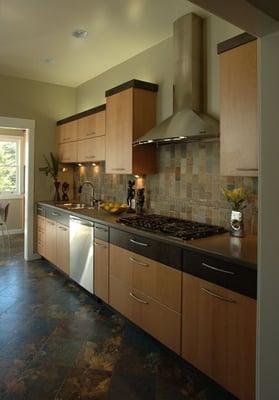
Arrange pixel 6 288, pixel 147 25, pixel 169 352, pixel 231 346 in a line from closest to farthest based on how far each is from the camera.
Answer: pixel 231 346 → pixel 169 352 → pixel 147 25 → pixel 6 288

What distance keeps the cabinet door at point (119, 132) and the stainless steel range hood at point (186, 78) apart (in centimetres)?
43

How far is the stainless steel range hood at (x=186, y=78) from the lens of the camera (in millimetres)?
2732

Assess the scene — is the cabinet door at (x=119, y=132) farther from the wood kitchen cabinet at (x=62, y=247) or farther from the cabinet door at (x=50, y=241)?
the cabinet door at (x=50, y=241)

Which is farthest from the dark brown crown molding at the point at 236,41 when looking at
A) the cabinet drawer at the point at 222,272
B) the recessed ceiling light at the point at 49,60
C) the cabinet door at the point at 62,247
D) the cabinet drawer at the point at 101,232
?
the cabinet door at the point at 62,247

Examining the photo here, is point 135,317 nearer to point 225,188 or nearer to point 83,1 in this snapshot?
point 225,188

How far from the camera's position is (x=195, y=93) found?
2828 millimetres

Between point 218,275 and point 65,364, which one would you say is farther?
point 65,364

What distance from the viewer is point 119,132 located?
3.46m

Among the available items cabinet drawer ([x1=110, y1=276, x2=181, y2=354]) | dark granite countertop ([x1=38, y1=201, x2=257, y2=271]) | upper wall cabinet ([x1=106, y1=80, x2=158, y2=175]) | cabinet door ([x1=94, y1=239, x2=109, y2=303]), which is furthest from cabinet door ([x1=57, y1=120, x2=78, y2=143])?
cabinet drawer ([x1=110, y1=276, x2=181, y2=354])

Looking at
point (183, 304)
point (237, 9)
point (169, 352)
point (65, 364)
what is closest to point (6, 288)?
point (65, 364)

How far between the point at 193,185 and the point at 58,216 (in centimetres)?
195

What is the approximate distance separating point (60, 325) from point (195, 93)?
245cm

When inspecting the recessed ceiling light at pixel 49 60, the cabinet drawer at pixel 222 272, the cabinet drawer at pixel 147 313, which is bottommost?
the cabinet drawer at pixel 147 313

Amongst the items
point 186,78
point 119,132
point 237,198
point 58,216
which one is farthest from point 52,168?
point 237,198
